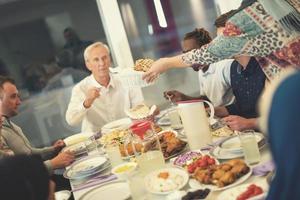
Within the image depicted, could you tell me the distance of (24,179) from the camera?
1.13 meters

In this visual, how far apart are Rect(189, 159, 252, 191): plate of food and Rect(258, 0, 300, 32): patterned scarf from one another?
61 cm

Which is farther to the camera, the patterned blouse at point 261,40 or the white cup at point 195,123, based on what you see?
the white cup at point 195,123

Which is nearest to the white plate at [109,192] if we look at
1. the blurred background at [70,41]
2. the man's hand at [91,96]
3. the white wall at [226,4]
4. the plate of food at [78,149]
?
the plate of food at [78,149]

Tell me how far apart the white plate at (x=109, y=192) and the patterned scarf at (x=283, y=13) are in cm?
96

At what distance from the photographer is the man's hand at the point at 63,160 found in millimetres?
2391

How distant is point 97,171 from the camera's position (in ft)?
6.81

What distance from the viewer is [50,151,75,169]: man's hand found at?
2391 mm

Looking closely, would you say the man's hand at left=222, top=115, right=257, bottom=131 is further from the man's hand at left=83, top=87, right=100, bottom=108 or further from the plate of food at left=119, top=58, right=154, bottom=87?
the man's hand at left=83, top=87, right=100, bottom=108

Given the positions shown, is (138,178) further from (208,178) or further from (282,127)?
(282,127)

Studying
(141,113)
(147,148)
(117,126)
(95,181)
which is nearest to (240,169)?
(147,148)

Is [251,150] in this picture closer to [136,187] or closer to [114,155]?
[136,187]

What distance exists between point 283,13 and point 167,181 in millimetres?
844

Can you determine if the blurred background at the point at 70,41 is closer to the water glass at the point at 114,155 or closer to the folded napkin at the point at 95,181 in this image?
the water glass at the point at 114,155

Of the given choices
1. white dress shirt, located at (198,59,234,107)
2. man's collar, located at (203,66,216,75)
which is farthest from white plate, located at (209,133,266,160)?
man's collar, located at (203,66,216,75)
